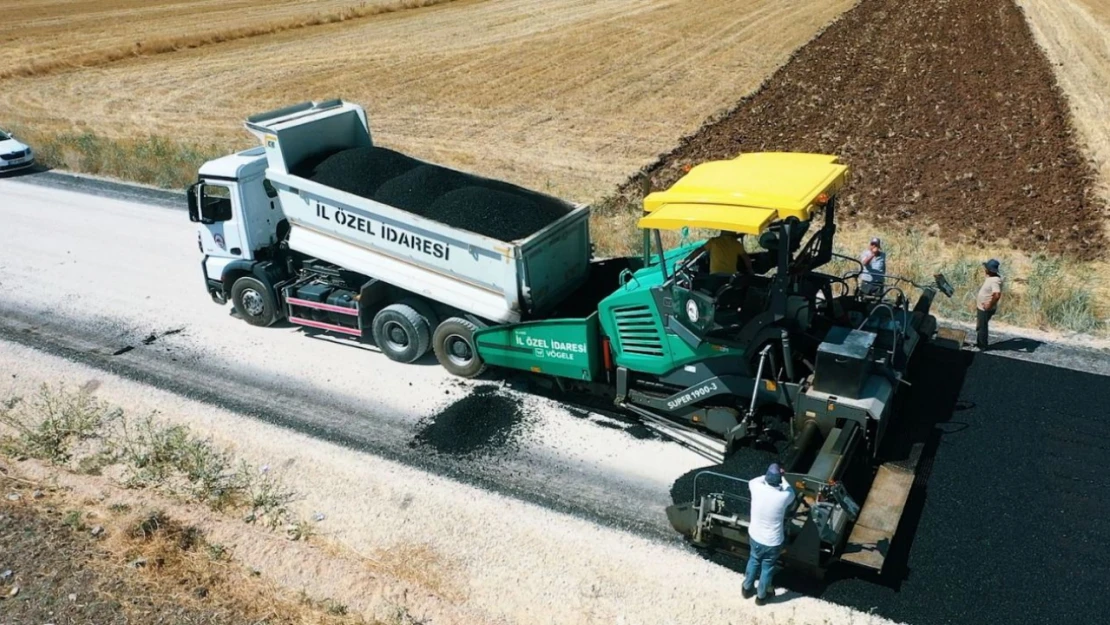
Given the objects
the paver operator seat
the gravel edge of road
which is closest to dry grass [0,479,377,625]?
the paver operator seat

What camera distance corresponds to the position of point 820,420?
8.95m

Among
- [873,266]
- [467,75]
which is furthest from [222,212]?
[467,75]

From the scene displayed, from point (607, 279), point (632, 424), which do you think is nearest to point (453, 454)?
point (632, 424)

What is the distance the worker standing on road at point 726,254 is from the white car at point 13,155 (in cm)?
1906

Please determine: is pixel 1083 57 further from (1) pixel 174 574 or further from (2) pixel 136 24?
(2) pixel 136 24

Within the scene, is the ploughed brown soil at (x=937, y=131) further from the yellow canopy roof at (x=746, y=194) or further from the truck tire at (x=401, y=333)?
the truck tire at (x=401, y=333)

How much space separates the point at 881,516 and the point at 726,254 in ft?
9.77

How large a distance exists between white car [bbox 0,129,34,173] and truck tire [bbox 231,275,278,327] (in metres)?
11.9

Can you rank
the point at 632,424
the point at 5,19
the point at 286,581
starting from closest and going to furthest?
the point at 286,581 < the point at 632,424 < the point at 5,19

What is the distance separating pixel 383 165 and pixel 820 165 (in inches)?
229

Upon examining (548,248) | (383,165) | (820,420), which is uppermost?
(383,165)

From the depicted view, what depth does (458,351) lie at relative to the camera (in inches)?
459

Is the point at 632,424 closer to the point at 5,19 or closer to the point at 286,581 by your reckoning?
the point at 286,581

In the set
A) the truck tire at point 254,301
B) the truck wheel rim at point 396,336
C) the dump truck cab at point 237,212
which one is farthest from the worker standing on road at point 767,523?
the dump truck cab at point 237,212
